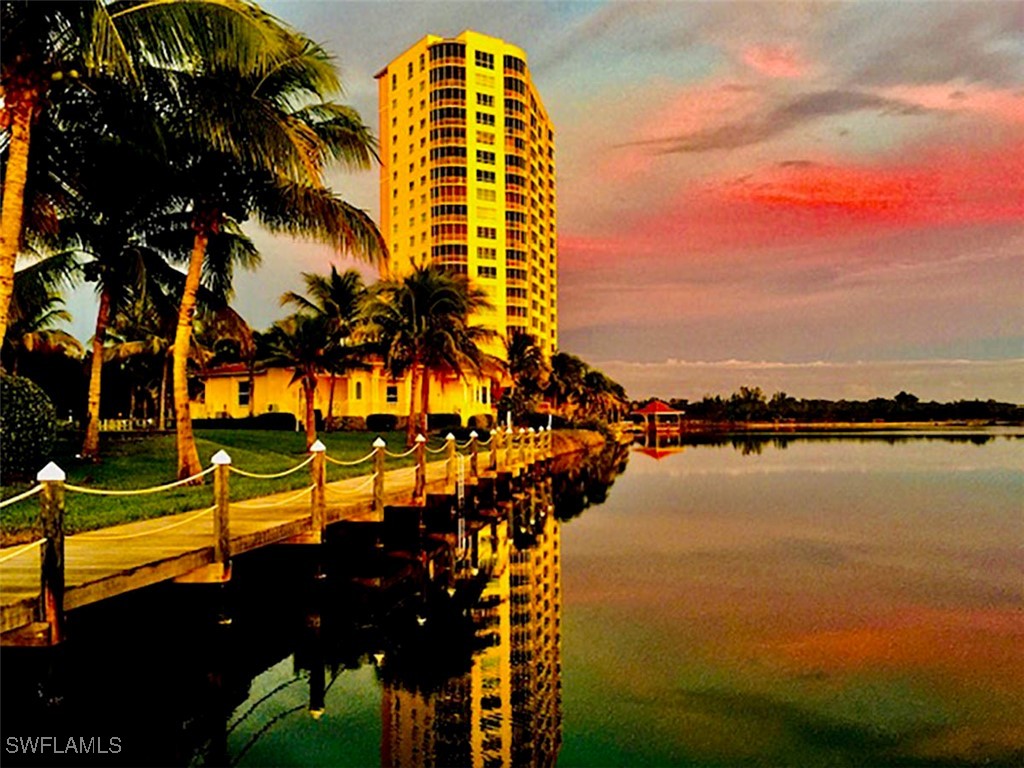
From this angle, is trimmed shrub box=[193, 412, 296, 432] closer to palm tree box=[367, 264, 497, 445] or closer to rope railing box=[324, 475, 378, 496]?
palm tree box=[367, 264, 497, 445]

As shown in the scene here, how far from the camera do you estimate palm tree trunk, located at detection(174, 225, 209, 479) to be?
18.7 m

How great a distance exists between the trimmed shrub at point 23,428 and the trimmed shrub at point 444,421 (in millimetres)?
33003

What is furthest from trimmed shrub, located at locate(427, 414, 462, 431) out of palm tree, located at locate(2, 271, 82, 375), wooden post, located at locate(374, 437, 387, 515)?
wooden post, located at locate(374, 437, 387, 515)

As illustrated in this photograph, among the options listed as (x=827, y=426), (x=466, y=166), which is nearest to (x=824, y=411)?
(x=827, y=426)

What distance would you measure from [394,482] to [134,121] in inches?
373

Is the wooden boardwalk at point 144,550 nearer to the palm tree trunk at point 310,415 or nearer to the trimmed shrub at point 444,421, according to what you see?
the palm tree trunk at point 310,415

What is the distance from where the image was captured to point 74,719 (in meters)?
8.55

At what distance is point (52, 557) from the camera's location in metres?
7.34

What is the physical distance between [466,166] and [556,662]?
8348cm

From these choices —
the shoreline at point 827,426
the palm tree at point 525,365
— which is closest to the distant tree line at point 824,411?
the shoreline at point 827,426

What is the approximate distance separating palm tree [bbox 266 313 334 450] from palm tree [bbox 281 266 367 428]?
4.63 ft

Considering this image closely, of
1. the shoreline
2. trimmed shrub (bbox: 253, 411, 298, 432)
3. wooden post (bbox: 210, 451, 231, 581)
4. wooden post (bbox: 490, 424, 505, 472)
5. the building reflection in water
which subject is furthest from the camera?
the shoreline

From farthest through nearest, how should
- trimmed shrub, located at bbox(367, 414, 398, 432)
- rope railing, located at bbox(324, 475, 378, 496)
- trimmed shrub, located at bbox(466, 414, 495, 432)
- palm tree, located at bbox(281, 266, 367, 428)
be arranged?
1. trimmed shrub, located at bbox(466, 414, 495, 432)
2. trimmed shrub, located at bbox(367, 414, 398, 432)
3. palm tree, located at bbox(281, 266, 367, 428)
4. rope railing, located at bbox(324, 475, 378, 496)

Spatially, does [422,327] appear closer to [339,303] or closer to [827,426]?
[339,303]
